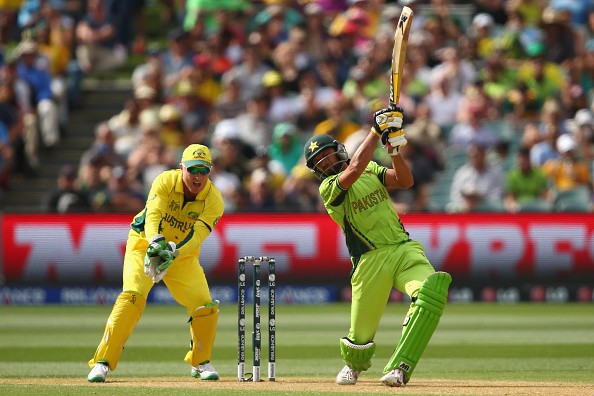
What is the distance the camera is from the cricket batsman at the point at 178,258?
9.72 meters

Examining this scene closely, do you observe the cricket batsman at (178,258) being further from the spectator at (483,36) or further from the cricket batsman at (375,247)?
the spectator at (483,36)

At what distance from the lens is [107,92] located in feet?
72.1

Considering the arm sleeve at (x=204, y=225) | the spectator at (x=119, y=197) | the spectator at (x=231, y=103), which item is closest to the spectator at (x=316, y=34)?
the spectator at (x=231, y=103)

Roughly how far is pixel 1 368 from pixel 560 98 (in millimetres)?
10889

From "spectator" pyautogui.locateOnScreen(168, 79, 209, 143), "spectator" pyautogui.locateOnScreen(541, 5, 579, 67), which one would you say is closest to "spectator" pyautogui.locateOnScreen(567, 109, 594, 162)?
"spectator" pyautogui.locateOnScreen(541, 5, 579, 67)

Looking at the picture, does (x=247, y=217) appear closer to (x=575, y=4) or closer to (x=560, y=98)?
(x=560, y=98)

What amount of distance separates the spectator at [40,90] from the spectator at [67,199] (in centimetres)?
266

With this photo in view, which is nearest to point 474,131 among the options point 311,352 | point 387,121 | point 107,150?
point 107,150

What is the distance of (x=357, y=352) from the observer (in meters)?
9.35

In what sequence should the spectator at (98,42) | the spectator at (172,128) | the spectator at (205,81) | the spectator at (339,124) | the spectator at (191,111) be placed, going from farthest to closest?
the spectator at (98,42) → the spectator at (205,81) → the spectator at (191,111) → the spectator at (172,128) → the spectator at (339,124)

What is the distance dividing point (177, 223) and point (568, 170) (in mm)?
9238

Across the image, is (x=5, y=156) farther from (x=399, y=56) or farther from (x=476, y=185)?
(x=399, y=56)

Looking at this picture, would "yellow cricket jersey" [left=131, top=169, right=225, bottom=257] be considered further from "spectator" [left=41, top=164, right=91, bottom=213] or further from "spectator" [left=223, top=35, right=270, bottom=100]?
"spectator" [left=223, top=35, right=270, bottom=100]

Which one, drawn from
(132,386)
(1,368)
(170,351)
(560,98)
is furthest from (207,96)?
(132,386)
